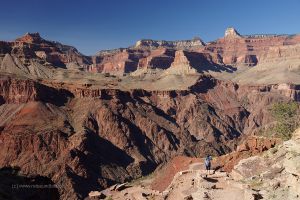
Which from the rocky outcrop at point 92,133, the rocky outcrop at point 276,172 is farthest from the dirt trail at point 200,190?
the rocky outcrop at point 92,133

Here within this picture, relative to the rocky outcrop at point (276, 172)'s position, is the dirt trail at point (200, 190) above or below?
below

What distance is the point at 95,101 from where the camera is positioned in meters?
158

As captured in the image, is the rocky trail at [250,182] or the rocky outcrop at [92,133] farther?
the rocky outcrop at [92,133]

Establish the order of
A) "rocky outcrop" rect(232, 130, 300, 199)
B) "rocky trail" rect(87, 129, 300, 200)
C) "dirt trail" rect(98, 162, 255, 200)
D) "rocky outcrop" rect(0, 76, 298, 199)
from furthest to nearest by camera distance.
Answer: "rocky outcrop" rect(0, 76, 298, 199) → "dirt trail" rect(98, 162, 255, 200) → "rocky trail" rect(87, 129, 300, 200) → "rocky outcrop" rect(232, 130, 300, 199)

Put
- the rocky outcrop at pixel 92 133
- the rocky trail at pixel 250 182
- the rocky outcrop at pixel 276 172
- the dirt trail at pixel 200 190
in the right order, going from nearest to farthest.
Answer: the rocky outcrop at pixel 276 172 → the rocky trail at pixel 250 182 → the dirt trail at pixel 200 190 → the rocky outcrop at pixel 92 133

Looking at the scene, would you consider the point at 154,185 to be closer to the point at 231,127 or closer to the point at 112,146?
the point at 112,146

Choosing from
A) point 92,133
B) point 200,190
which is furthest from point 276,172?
point 92,133

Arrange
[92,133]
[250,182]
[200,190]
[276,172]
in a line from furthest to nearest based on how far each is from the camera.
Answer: [92,133], [250,182], [276,172], [200,190]

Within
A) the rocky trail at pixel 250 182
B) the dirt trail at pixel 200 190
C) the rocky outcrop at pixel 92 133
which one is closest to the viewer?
Result: the rocky trail at pixel 250 182

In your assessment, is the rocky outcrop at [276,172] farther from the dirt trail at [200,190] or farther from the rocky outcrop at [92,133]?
the rocky outcrop at [92,133]

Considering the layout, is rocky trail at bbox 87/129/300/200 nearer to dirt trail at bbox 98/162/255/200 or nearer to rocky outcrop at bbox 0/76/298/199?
dirt trail at bbox 98/162/255/200

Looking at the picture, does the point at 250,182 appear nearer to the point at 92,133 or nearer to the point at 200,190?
the point at 200,190

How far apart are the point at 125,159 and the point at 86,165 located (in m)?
18.3

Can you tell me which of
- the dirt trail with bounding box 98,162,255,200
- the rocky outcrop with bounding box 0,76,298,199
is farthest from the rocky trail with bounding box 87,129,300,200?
the rocky outcrop with bounding box 0,76,298,199
